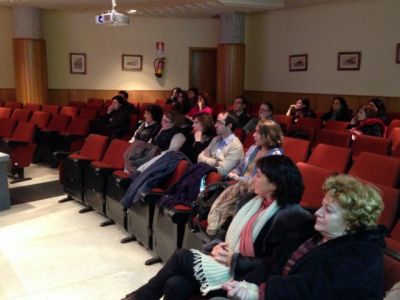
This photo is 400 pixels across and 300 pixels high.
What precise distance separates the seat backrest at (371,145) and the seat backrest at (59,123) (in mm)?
4593

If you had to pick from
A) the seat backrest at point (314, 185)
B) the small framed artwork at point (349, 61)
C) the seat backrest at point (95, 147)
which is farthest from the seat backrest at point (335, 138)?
the small framed artwork at point (349, 61)

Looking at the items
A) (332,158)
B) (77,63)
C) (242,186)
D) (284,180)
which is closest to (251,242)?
(284,180)

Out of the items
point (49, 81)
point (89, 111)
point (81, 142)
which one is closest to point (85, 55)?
point (49, 81)

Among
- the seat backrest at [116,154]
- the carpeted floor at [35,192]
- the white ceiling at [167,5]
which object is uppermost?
the white ceiling at [167,5]

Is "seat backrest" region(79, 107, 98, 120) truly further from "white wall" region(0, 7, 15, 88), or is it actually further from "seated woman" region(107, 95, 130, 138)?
"white wall" region(0, 7, 15, 88)

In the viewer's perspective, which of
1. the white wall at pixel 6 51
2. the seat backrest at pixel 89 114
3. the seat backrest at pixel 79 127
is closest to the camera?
the seat backrest at pixel 79 127

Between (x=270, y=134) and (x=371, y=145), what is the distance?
1.90 meters

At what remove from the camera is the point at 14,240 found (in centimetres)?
397

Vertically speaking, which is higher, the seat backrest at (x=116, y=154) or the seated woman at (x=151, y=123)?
the seated woman at (x=151, y=123)

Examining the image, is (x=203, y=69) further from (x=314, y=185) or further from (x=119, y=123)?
(x=314, y=185)

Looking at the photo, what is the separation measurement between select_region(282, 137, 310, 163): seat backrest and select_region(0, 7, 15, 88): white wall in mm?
8296

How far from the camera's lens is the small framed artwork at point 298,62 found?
9695 millimetres

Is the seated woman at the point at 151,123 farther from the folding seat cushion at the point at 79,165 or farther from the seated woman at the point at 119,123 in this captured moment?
the seated woman at the point at 119,123

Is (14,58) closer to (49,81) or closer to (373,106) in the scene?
(49,81)
